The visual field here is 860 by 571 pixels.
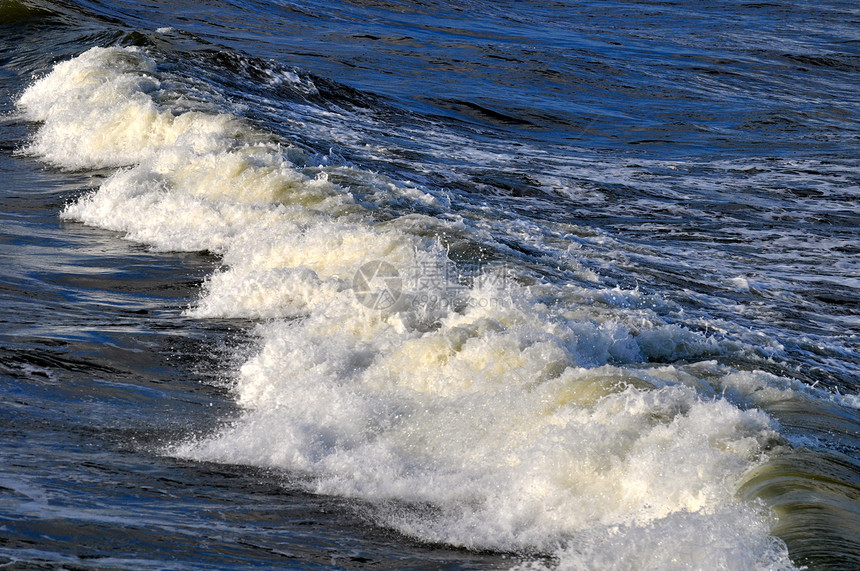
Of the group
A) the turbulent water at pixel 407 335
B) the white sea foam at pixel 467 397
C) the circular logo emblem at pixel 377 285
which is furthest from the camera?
the circular logo emblem at pixel 377 285

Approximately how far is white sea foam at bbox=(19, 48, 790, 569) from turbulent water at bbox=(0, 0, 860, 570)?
2cm

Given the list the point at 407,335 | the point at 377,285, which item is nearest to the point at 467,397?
the point at 407,335

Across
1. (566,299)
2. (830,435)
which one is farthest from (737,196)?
(830,435)

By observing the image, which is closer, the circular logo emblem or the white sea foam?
the white sea foam

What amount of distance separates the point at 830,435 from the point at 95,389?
4197 mm

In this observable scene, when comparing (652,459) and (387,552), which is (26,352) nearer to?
(387,552)

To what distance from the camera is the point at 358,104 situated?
18484 mm

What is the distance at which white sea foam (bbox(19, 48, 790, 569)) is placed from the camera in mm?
4297

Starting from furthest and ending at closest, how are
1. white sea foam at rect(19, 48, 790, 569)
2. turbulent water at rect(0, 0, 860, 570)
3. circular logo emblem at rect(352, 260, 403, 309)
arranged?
circular logo emblem at rect(352, 260, 403, 309), white sea foam at rect(19, 48, 790, 569), turbulent water at rect(0, 0, 860, 570)

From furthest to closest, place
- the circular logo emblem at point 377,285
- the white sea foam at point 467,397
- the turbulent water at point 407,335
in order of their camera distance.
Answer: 1. the circular logo emblem at point 377,285
2. the white sea foam at point 467,397
3. the turbulent water at point 407,335

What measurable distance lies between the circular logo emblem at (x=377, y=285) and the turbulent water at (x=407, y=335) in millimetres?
40

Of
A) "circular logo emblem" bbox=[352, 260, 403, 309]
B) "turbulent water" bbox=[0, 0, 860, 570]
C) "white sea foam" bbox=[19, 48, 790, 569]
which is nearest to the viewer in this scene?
"turbulent water" bbox=[0, 0, 860, 570]

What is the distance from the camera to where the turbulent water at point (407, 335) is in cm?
420

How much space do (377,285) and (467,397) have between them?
87.5 inches
